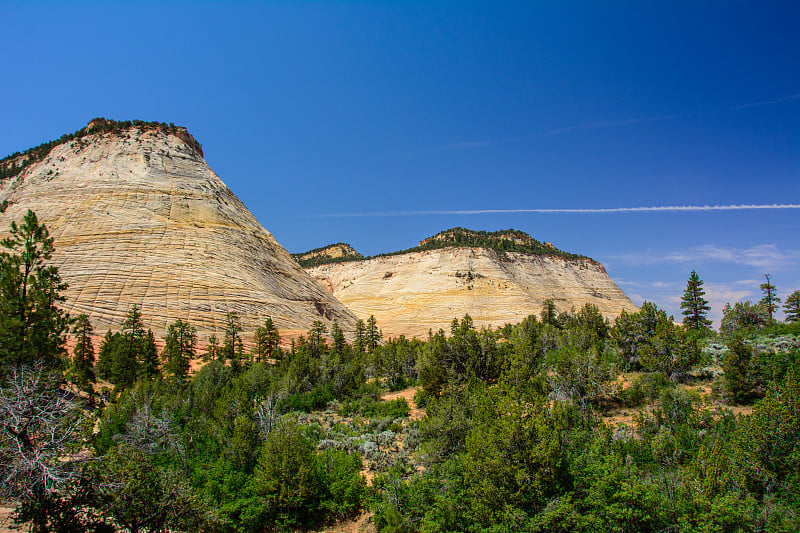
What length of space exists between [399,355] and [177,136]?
6153 centimetres

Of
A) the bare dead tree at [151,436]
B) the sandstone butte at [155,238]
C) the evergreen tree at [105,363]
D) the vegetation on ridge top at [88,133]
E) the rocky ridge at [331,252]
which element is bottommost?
the bare dead tree at [151,436]

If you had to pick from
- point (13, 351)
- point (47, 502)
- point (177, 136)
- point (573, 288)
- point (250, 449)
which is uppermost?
point (177, 136)

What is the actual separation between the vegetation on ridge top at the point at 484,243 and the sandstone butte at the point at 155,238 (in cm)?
3958

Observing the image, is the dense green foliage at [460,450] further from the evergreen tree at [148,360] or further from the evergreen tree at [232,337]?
the evergreen tree at [232,337]

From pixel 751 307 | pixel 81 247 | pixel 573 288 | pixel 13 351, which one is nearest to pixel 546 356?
pixel 751 307

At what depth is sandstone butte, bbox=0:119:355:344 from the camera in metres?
43.6

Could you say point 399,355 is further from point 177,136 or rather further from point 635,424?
point 177,136

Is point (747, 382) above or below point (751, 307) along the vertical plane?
below

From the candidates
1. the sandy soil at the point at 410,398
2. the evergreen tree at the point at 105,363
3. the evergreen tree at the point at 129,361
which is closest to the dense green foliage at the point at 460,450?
the sandy soil at the point at 410,398

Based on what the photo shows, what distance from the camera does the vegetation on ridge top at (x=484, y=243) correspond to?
95.2 metres

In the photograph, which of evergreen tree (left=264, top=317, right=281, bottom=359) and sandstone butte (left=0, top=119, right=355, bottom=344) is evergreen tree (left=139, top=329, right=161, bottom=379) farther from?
evergreen tree (left=264, top=317, right=281, bottom=359)

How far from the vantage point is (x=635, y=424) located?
1767 cm

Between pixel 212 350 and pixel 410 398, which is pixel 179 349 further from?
pixel 410 398

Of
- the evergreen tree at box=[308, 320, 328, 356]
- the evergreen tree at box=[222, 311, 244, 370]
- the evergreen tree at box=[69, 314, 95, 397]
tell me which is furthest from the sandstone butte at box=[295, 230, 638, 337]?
the evergreen tree at box=[69, 314, 95, 397]
